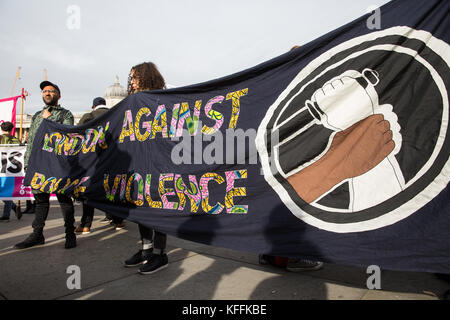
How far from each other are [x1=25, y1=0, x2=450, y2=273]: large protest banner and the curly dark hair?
398 mm

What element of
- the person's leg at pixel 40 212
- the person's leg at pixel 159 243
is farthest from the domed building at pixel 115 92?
the person's leg at pixel 159 243

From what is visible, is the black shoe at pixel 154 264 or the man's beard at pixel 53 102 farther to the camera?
the man's beard at pixel 53 102

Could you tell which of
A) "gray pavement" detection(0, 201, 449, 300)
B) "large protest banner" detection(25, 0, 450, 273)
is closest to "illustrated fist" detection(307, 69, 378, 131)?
"large protest banner" detection(25, 0, 450, 273)

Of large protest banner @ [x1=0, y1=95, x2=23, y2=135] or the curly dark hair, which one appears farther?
large protest banner @ [x1=0, y1=95, x2=23, y2=135]

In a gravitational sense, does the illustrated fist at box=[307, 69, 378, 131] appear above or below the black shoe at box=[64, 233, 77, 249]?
above

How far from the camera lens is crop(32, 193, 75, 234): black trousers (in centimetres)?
→ 372

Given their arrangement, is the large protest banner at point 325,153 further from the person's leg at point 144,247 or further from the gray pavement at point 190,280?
the gray pavement at point 190,280

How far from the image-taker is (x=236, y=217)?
246cm

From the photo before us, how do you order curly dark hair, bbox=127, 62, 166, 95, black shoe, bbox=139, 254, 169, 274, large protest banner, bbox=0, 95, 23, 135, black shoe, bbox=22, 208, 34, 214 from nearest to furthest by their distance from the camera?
black shoe, bbox=139, 254, 169, 274 < curly dark hair, bbox=127, 62, 166, 95 < black shoe, bbox=22, 208, 34, 214 < large protest banner, bbox=0, 95, 23, 135

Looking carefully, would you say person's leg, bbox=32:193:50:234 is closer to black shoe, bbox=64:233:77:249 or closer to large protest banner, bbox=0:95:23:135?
black shoe, bbox=64:233:77:249

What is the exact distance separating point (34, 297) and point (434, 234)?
114 inches

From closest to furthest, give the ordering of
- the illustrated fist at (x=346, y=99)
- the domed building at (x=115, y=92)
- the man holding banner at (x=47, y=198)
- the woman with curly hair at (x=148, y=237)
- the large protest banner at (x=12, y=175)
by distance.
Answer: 1. the illustrated fist at (x=346, y=99)
2. the woman with curly hair at (x=148, y=237)
3. the man holding banner at (x=47, y=198)
4. the large protest banner at (x=12, y=175)
5. the domed building at (x=115, y=92)

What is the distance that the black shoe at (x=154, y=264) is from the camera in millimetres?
2789

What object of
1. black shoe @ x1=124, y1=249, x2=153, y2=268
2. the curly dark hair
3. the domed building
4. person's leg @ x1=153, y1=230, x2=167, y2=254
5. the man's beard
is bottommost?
black shoe @ x1=124, y1=249, x2=153, y2=268
